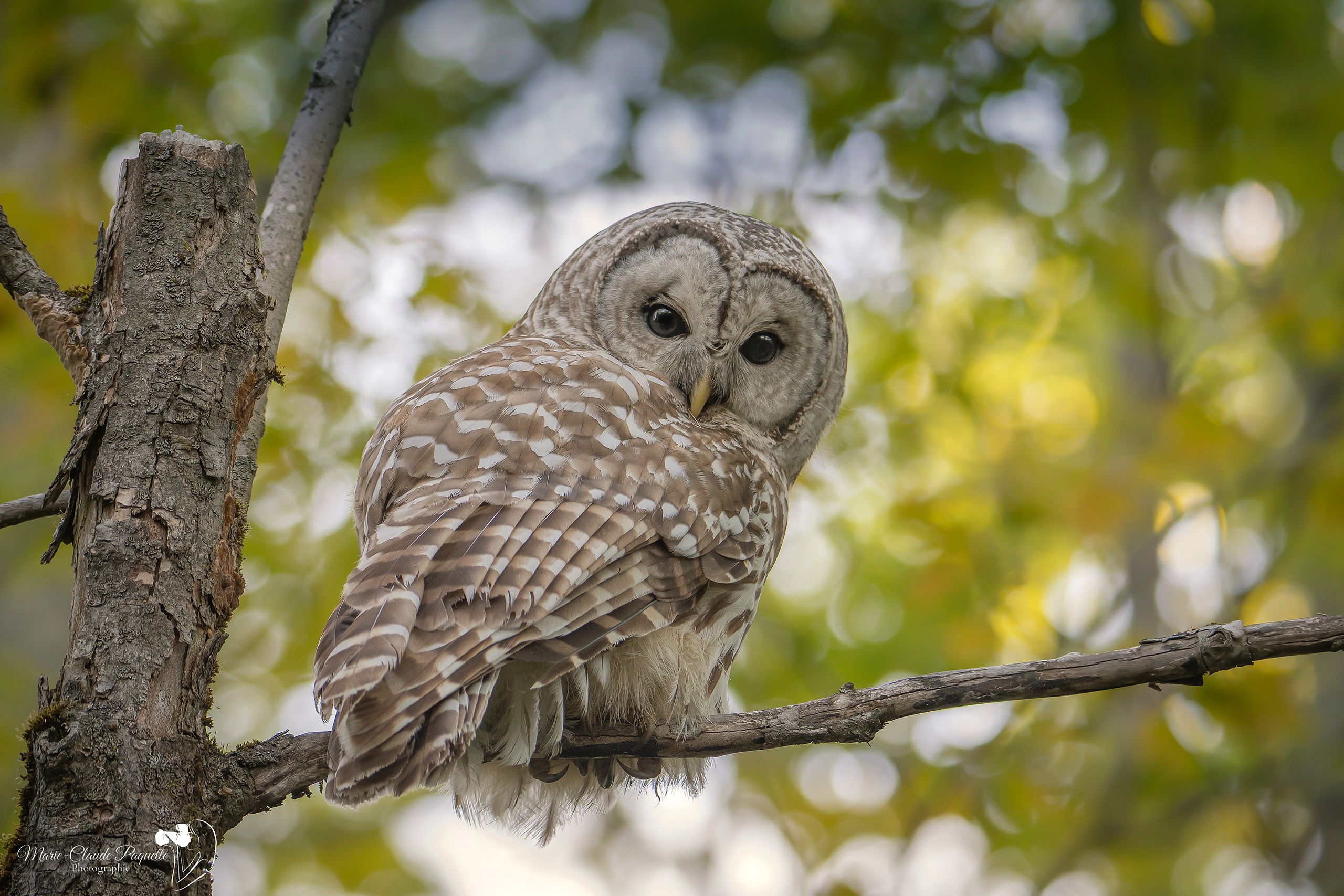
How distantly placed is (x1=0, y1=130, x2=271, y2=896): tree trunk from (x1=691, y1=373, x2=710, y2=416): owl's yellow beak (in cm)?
152

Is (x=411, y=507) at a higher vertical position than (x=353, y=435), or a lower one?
lower

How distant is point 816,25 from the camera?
5398mm

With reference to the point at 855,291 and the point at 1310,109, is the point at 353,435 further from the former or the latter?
the point at 1310,109

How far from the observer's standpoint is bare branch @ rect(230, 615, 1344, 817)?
1.87 meters

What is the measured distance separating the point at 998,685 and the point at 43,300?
2135mm

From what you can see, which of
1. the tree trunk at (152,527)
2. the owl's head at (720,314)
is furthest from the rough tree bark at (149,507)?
the owl's head at (720,314)

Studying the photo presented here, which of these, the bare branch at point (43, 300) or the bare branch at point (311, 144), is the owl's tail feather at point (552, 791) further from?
the bare branch at point (43, 300)

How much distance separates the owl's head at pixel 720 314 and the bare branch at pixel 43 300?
1.69 m

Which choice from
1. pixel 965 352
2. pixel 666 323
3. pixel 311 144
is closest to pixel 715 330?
pixel 666 323

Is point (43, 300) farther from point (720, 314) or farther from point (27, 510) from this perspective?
point (720, 314)

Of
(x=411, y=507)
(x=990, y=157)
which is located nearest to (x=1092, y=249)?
(x=990, y=157)

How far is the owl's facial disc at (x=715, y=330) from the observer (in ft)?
11.4

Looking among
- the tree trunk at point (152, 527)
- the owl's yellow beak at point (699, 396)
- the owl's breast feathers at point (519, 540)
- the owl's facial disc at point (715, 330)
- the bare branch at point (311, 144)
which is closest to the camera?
the tree trunk at point (152, 527)

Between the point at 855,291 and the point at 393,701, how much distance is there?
4.37 meters
